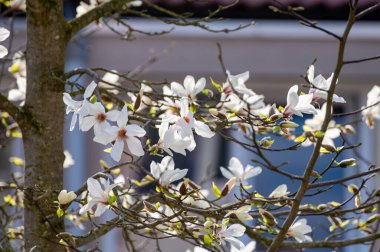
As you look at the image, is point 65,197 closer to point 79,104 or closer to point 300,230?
point 79,104

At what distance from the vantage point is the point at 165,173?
7.09 feet

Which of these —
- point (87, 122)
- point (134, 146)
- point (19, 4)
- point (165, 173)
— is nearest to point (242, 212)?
point (165, 173)

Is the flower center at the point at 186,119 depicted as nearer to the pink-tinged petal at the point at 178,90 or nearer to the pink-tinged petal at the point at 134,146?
the pink-tinged petal at the point at 134,146

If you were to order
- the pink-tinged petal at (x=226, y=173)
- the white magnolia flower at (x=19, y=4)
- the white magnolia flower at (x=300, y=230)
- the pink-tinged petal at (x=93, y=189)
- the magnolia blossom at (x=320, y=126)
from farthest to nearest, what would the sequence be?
the white magnolia flower at (x=19, y=4) → the magnolia blossom at (x=320, y=126) → the pink-tinged petal at (x=226, y=173) → the white magnolia flower at (x=300, y=230) → the pink-tinged petal at (x=93, y=189)

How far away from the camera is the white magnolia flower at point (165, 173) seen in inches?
84.2

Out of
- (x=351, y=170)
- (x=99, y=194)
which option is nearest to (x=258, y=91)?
(x=351, y=170)

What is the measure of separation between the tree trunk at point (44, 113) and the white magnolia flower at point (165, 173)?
0.37 m

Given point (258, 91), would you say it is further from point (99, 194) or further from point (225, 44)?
point (99, 194)

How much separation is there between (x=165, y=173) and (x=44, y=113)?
505mm

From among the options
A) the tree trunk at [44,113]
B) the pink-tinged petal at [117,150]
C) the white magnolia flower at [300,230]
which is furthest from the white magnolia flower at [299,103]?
the tree trunk at [44,113]

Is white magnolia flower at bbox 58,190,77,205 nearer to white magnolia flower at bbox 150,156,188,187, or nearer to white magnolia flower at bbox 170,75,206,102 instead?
white magnolia flower at bbox 150,156,188,187

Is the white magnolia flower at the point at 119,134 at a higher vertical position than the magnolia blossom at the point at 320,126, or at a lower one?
higher

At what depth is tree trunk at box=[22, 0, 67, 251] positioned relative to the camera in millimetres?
2420

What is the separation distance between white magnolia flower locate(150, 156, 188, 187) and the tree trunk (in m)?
0.37
